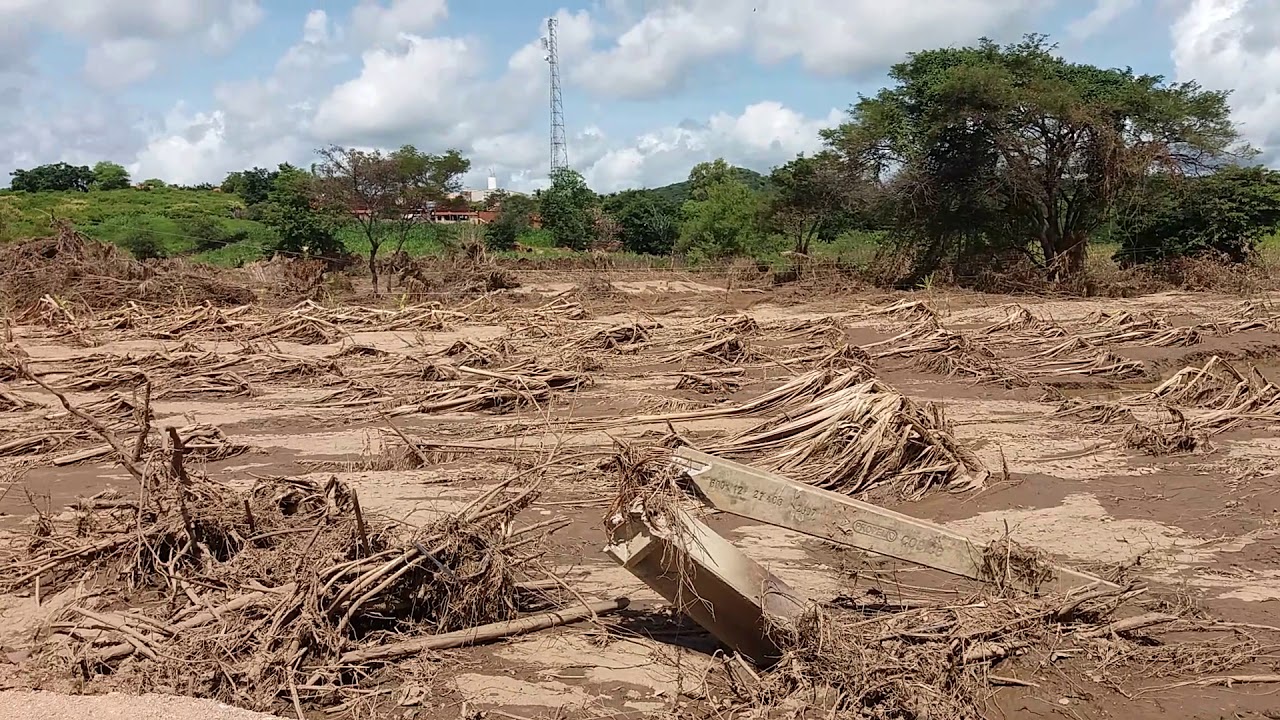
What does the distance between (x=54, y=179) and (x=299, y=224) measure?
46.9 meters

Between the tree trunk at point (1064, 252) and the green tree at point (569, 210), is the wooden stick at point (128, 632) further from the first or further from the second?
the green tree at point (569, 210)

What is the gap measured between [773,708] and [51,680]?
2886 mm

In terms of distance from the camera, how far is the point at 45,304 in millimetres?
15844

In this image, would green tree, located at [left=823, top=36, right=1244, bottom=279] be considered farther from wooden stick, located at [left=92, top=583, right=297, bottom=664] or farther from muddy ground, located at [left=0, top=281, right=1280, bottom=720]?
wooden stick, located at [left=92, top=583, right=297, bottom=664]

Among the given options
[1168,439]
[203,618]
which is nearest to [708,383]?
[1168,439]

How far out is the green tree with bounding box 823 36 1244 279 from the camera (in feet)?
67.1

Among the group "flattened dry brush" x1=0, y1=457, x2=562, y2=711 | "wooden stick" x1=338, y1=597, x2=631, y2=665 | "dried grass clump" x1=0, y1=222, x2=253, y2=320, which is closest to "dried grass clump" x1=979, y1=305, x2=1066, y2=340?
"flattened dry brush" x1=0, y1=457, x2=562, y2=711

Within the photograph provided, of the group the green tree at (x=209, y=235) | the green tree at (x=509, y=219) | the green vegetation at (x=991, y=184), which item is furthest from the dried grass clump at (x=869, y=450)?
the green tree at (x=209, y=235)

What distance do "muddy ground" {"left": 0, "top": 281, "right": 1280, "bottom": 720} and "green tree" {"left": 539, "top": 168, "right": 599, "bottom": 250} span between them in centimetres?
2849

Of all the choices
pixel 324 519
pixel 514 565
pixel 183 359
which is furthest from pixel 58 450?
pixel 514 565

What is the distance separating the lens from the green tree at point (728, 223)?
31.8 metres

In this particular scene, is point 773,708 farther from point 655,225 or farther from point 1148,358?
point 655,225

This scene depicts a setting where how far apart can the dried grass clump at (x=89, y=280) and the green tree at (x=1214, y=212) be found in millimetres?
21012

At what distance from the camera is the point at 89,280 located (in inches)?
683
